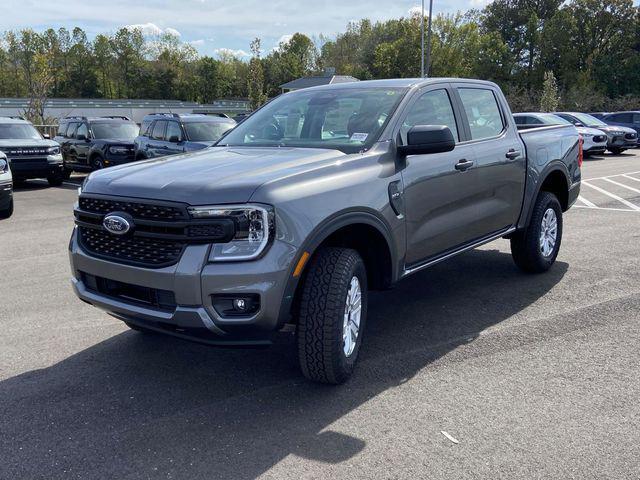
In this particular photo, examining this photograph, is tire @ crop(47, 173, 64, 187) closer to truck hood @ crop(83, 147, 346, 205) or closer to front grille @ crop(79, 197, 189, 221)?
truck hood @ crop(83, 147, 346, 205)

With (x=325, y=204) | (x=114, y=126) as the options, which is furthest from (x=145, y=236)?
(x=114, y=126)

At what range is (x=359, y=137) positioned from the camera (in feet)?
14.3

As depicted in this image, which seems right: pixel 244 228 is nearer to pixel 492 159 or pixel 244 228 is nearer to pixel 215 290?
pixel 215 290

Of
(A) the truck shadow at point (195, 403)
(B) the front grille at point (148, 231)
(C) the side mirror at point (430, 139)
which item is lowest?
(A) the truck shadow at point (195, 403)

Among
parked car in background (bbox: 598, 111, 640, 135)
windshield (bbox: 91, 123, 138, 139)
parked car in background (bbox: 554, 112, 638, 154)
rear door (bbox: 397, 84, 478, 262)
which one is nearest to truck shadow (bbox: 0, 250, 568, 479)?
rear door (bbox: 397, 84, 478, 262)

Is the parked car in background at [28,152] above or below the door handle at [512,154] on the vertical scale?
below

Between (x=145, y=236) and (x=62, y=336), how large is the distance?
181cm

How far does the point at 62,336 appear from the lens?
4785mm

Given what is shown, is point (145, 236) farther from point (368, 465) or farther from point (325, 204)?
point (368, 465)

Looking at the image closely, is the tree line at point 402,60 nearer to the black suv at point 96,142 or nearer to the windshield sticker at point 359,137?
the black suv at point 96,142

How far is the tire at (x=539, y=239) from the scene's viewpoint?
6016 mm

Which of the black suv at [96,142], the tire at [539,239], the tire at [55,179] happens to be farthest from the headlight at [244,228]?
the black suv at [96,142]

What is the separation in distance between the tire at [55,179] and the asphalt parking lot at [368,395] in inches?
388

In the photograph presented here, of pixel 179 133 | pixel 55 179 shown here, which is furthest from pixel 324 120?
pixel 55 179
